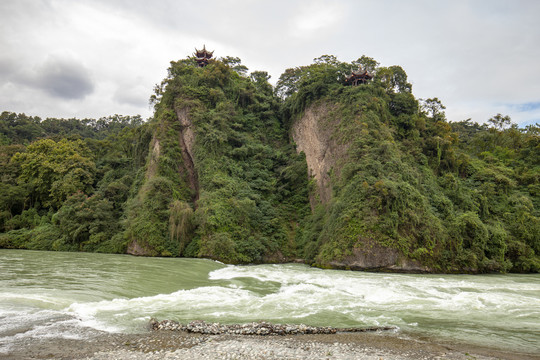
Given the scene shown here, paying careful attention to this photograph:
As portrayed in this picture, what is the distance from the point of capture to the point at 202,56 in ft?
136

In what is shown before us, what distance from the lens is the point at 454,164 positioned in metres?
28.7

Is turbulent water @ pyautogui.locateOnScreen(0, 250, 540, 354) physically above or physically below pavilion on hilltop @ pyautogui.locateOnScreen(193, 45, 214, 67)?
below

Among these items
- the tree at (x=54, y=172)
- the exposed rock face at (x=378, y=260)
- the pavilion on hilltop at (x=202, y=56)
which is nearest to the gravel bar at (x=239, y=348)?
the exposed rock face at (x=378, y=260)

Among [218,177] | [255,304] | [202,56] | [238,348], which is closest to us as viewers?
[238,348]

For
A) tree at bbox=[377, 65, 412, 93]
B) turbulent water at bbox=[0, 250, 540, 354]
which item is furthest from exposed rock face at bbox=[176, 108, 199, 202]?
tree at bbox=[377, 65, 412, 93]

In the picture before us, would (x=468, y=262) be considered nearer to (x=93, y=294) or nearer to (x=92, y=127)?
(x=93, y=294)

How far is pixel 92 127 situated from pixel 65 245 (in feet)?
198

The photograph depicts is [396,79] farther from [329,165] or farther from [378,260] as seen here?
[378,260]

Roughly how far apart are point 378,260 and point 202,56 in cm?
3399

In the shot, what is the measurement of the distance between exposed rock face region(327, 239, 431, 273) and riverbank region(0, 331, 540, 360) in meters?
13.2

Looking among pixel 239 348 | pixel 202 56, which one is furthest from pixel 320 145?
pixel 239 348

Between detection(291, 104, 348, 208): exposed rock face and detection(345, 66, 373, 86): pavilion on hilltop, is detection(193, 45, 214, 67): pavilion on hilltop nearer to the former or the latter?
detection(291, 104, 348, 208): exposed rock face

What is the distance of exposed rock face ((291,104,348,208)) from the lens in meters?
28.4

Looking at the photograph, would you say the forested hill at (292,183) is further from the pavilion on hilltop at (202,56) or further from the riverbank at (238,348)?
the riverbank at (238,348)
